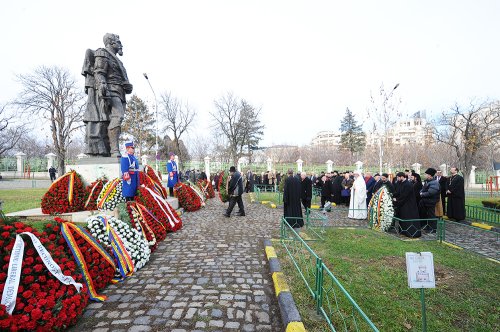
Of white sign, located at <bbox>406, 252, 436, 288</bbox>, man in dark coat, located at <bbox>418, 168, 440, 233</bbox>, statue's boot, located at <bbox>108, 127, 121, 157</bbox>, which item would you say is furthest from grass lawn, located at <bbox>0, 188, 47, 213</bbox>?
man in dark coat, located at <bbox>418, 168, 440, 233</bbox>

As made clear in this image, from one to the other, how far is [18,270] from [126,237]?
2004mm

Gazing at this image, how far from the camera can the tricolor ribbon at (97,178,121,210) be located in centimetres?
698

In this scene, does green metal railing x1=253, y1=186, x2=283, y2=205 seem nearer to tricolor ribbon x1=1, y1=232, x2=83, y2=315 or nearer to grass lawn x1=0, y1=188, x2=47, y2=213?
grass lawn x1=0, y1=188, x2=47, y2=213

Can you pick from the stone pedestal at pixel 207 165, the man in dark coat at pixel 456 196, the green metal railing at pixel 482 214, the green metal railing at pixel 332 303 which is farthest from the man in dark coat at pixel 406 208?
the stone pedestal at pixel 207 165

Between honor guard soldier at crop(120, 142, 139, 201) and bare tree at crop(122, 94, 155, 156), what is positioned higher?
bare tree at crop(122, 94, 155, 156)

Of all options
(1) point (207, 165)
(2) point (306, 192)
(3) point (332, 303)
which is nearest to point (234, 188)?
(2) point (306, 192)

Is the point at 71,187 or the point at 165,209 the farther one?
the point at 165,209

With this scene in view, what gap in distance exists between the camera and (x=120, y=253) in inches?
184

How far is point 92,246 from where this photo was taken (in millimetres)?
4211

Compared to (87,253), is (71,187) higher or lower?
higher

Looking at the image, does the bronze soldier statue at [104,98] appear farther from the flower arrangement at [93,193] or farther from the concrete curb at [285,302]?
the concrete curb at [285,302]

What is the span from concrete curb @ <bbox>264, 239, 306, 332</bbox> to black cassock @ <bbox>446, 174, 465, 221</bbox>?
342 inches

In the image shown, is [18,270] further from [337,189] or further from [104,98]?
[337,189]

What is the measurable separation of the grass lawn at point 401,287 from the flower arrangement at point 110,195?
14.6 feet
